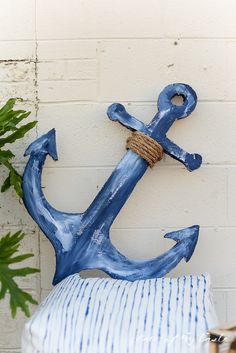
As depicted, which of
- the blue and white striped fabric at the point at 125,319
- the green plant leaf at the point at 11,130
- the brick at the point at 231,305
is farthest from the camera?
the brick at the point at 231,305

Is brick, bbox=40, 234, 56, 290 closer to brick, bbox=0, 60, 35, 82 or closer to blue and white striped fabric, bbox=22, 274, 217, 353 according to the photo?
blue and white striped fabric, bbox=22, 274, 217, 353

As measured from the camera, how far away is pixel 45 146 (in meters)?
1.79

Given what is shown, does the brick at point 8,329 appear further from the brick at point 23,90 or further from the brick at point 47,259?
the brick at point 23,90

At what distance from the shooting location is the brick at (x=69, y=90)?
1.88m

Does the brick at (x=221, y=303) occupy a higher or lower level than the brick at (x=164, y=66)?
lower

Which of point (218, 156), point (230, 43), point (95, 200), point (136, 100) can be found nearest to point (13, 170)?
point (95, 200)

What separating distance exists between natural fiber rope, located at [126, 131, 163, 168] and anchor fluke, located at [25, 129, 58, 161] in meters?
0.21

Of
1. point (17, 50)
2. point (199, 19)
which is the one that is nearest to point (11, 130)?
point (17, 50)

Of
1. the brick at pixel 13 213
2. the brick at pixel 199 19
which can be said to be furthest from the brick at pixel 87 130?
the brick at pixel 199 19

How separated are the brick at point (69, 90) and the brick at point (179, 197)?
22cm

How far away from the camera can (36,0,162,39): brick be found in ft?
6.13

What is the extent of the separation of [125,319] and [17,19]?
36.6 inches

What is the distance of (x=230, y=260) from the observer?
1.90 meters

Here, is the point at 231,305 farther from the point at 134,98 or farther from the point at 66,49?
the point at 66,49
